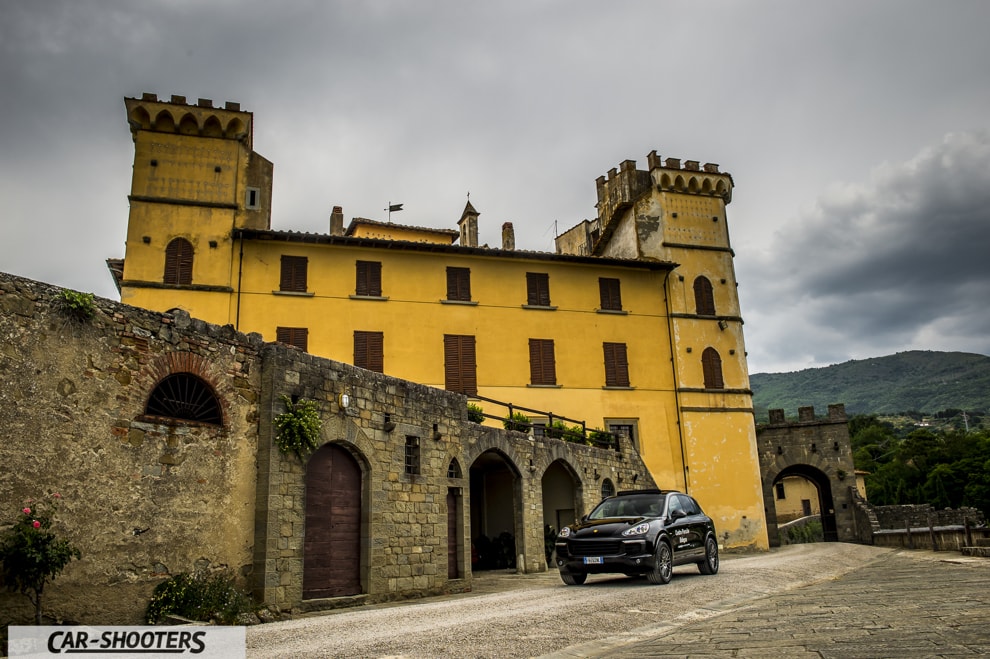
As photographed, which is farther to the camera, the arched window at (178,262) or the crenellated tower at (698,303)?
the crenellated tower at (698,303)

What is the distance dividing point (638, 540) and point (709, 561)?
2.99m

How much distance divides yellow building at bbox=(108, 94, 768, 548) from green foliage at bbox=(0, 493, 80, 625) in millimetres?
15172

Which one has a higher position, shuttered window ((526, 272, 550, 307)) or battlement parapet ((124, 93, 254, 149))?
battlement parapet ((124, 93, 254, 149))

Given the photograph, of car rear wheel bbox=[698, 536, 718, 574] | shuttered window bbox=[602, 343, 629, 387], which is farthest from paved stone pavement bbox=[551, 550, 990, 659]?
shuttered window bbox=[602, 343, 629, 387]

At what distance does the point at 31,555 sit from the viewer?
8602mm

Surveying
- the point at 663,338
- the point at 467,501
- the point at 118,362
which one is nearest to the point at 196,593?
the point at 118,362

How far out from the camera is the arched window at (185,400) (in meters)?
11.1

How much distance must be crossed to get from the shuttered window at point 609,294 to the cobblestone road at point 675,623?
1827cm

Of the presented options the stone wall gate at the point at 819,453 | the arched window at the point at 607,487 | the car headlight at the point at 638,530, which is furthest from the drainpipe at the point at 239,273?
the stone wall gate at the point at 819,453

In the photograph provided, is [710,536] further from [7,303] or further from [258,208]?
[258,208]

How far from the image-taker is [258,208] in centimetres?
2814

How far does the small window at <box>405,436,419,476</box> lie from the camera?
51.6ft

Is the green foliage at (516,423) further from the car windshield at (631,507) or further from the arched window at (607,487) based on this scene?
the car windshield at (631,507)

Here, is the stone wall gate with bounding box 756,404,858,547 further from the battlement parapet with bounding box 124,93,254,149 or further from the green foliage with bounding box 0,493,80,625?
the green foliage with bounding box 0,493,80,625
